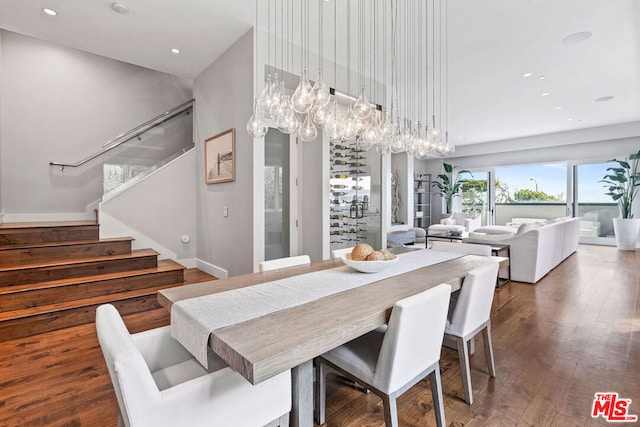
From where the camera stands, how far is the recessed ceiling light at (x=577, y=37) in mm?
3585

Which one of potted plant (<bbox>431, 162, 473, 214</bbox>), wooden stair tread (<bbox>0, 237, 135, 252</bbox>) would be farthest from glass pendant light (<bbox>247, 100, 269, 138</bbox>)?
potted plant (<bbox>431, 162, 473, 214</bbox>)

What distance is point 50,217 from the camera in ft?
15.5

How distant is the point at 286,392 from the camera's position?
3.87 feet

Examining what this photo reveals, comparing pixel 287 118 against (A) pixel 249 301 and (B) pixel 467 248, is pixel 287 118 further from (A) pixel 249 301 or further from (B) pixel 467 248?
(B) pixel 467 248

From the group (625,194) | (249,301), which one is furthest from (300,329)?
(625,194)

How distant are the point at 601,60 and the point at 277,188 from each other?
15.9 ft

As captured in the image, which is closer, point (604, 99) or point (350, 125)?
point (350, 125)

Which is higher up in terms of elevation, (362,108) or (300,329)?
(362,108)

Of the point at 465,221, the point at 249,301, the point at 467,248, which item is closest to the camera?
the point at 249,301

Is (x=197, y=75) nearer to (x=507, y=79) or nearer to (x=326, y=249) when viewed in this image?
(x=326, y=249)

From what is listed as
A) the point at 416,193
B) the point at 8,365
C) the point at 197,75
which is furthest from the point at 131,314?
the point at 416,193

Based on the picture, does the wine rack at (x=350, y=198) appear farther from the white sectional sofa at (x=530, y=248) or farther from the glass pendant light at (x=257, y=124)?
the glass pendant light at (x=257, y=124)

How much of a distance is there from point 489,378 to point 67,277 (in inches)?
162

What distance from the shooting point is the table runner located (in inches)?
45.3
